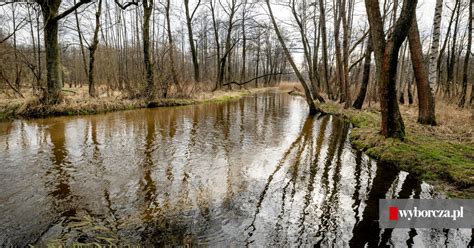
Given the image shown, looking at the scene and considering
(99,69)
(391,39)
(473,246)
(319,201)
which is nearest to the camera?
(473,246)

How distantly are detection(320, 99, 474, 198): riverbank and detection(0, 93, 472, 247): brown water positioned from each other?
338 millimetres

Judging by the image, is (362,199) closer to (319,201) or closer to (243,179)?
(319,201)

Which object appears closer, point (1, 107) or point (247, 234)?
point (247, 234)

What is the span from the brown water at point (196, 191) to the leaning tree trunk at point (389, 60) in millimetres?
1045

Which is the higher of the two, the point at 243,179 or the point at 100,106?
the point at 100,106

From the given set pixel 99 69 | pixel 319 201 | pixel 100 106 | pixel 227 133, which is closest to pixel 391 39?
pixel 319 201

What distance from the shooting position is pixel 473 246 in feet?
8.84

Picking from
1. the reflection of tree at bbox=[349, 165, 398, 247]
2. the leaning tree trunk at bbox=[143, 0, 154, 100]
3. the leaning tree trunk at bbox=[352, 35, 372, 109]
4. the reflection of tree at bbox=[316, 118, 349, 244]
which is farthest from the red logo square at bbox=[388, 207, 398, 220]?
the leaning tree trunk at bbox=[143, 0, 154, 100]

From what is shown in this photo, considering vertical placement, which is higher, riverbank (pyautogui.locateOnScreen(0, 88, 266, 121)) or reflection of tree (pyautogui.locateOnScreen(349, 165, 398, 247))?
riverbank (pyautogui.locateOnScreen(0, 88, 266, 121))

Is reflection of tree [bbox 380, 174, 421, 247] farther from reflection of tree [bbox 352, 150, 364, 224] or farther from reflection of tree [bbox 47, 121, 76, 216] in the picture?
reflection of tree [bbox 47, 121, 76, 216]

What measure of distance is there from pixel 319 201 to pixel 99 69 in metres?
27.0

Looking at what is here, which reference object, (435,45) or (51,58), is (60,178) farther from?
(435,45)

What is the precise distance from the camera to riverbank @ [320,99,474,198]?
4.16 m

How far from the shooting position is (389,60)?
5.63 m
